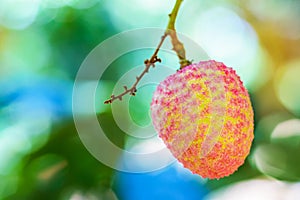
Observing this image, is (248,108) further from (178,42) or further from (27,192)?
(27,192)

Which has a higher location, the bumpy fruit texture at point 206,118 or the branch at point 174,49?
the branch at point 174,49

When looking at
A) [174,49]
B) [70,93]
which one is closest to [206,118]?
[174,49]

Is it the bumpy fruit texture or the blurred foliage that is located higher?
the blurred foliage

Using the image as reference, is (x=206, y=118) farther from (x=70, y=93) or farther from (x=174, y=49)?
(x=70, y=93)

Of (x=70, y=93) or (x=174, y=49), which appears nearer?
(x=174, y=49)

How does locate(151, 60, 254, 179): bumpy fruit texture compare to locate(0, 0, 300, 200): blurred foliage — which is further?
locate(0, 0, 300, 200): blurred foliage

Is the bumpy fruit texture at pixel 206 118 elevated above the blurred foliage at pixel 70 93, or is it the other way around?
the blurred foliage at pixel 70 93

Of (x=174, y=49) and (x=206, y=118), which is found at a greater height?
(x=174, y=49)

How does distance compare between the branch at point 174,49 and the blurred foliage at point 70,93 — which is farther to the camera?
the blurred foliage at point 70,93

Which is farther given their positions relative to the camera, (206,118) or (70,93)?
(70,93)

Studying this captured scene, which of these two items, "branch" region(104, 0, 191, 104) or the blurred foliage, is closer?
"branch" region(104, 0, 191, 104)
